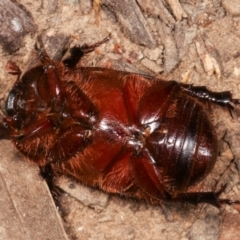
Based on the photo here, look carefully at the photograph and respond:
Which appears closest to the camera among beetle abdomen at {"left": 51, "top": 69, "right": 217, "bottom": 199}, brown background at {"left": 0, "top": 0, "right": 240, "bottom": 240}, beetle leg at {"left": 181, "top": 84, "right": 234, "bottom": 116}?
beetle abdomen at {"left": 51, "top": 69, "right": 217, "bottom": 199}

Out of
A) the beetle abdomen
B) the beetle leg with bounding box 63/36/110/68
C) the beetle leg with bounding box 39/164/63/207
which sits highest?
the beetle leg with bounding box 63/36/110/68

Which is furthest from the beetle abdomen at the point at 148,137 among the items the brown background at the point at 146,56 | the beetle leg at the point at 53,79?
the brown background at the point at 146,56

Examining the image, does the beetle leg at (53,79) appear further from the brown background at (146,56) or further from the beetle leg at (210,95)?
the beetle leg at (210,95)

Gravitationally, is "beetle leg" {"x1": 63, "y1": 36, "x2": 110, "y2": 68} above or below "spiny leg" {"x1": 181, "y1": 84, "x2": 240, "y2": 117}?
above

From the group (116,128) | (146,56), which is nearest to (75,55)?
(146,56)

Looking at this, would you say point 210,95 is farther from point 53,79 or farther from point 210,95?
point 53,79

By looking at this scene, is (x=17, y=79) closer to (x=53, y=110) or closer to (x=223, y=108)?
(x=53, y=110)

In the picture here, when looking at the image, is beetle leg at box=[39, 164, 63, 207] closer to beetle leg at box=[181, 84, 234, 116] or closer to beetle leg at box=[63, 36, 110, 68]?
beetle leg at box=[63, 36, 110, 68]

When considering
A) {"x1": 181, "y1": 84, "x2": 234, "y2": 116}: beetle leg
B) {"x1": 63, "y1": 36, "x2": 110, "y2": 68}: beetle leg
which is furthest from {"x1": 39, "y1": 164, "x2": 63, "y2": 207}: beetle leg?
{"x1": 181, "y1": 84, "x2": 234, "y2": 116}: beetle leg
